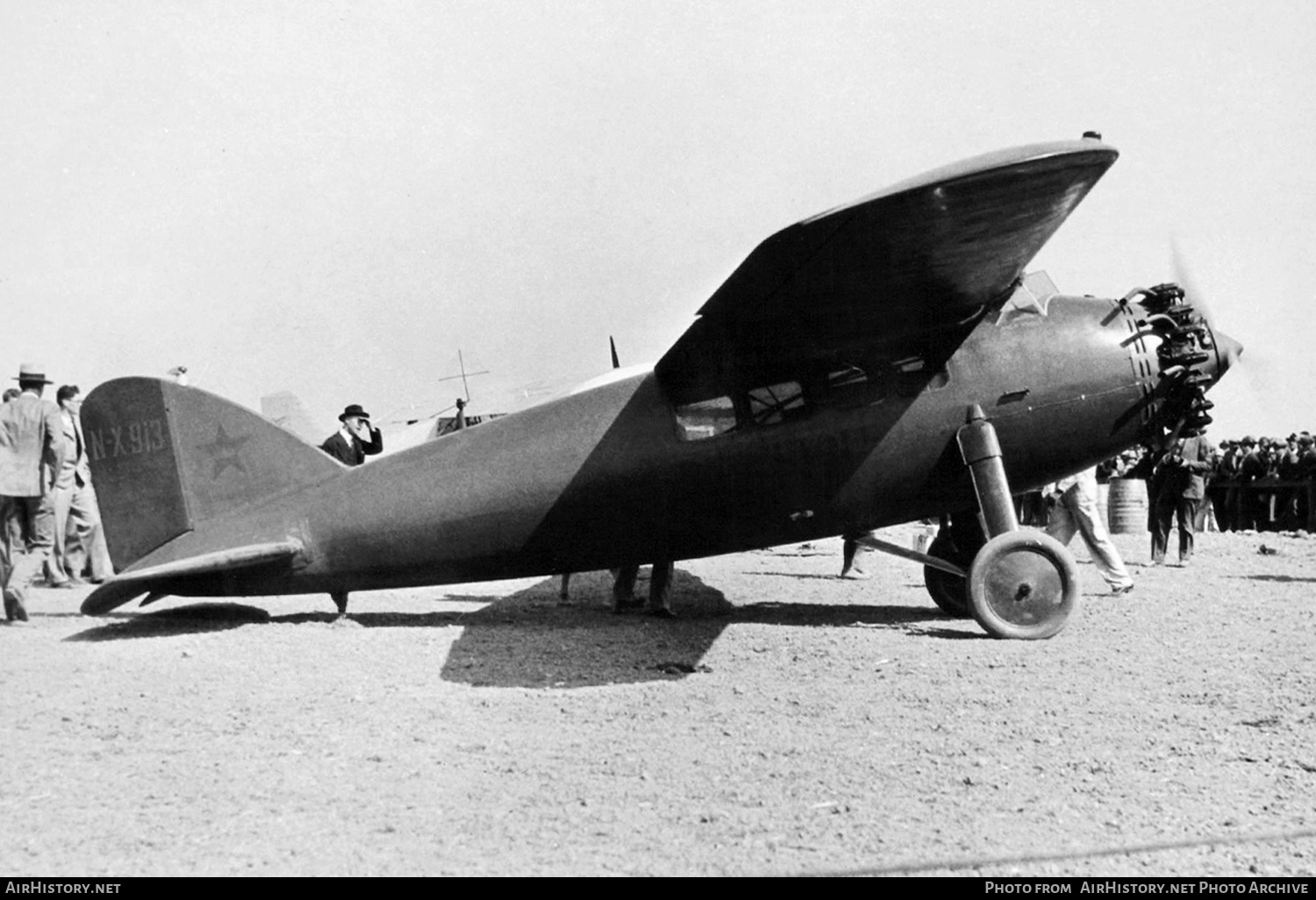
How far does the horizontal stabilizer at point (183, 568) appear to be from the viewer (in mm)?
6703

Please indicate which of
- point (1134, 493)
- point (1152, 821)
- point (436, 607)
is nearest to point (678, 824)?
point (1152, 821)

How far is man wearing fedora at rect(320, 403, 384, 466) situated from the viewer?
35.7ft

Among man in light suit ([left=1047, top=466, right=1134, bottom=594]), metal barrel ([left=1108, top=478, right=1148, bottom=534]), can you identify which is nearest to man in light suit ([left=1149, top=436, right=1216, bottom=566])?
man in light suit ([left=1047, top=466, right=1134, bottom=594])

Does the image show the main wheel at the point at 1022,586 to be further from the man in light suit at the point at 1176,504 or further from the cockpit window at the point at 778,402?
the man in light suit at the point at 1176,504

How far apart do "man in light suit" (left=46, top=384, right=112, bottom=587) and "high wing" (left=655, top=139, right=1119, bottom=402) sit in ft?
27.4

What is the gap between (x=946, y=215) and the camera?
503cm

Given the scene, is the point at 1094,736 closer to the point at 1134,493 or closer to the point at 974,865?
the point at 974,865

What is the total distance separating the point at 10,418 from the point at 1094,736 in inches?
336

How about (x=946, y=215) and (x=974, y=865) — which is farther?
(x=946, y=215)

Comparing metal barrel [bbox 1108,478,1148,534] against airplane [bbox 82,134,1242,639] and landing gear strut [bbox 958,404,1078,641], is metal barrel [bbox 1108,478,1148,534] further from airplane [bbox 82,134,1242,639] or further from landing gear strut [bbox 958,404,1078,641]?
landing gear strut [bbox 958,404,1078,641]

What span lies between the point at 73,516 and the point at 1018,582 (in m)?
11.0

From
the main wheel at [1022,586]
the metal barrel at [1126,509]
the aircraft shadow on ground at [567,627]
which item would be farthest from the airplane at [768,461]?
the metal barrel at [1126,509]
